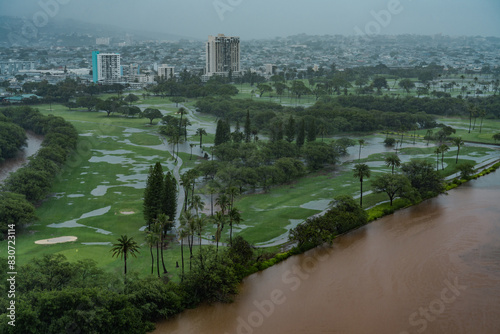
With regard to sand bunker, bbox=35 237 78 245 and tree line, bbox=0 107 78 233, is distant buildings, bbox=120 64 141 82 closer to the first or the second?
tree line, bbox=0 107 78 233

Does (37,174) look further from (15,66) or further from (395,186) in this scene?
(15,66)

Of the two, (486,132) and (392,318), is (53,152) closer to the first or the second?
(392,318)

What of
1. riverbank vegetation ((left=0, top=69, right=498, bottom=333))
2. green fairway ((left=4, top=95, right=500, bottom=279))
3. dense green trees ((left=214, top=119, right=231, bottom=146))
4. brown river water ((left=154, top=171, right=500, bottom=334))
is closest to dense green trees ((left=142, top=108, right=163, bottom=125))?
riverbank vegetation ((left=0, top=69, right=498, bottom=333))

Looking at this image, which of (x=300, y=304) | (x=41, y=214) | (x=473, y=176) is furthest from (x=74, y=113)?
(x=300, y=304)

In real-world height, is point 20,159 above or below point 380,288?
below

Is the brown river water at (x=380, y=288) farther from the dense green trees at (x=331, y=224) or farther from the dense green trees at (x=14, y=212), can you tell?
the dense green trees at (x=14, y=212)

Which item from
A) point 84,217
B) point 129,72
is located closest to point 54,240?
point 84,217
